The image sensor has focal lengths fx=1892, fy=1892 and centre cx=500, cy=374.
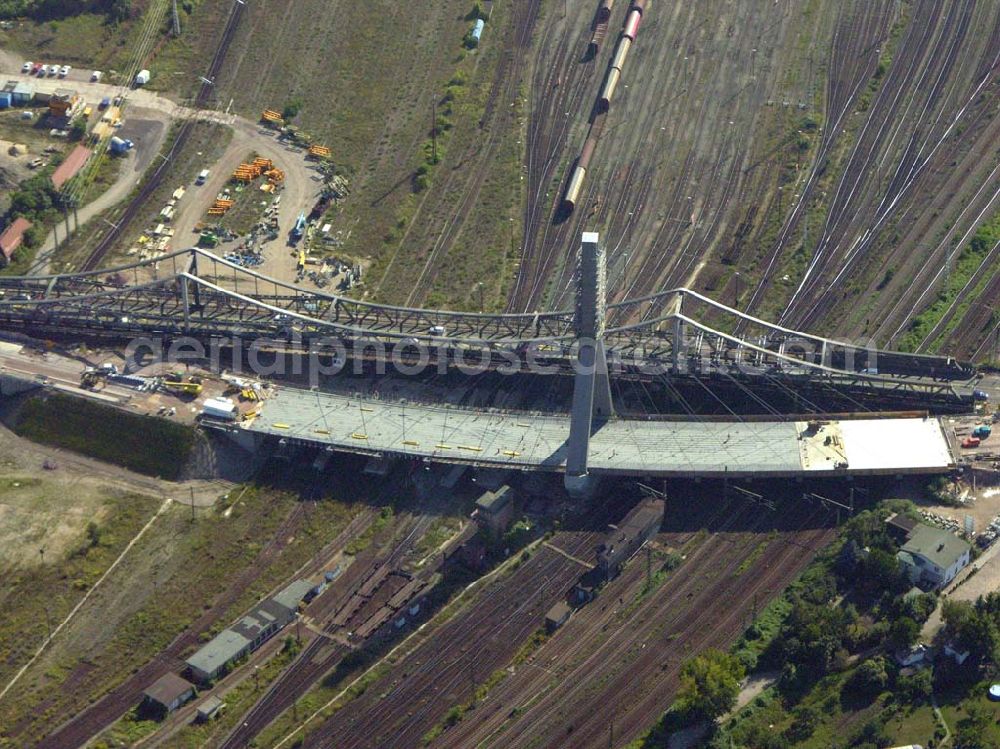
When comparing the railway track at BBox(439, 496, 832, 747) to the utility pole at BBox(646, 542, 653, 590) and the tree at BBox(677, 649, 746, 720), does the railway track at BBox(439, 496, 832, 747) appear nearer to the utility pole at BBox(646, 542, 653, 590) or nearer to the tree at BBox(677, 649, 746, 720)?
the utility pole at BBox(646, 542, 653, 590)

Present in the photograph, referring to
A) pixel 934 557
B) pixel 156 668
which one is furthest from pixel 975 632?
pixel 156 668

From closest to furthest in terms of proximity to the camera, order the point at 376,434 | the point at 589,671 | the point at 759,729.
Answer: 1. the point at 759,729
2. the point at 589,671
3. the point at 376,434

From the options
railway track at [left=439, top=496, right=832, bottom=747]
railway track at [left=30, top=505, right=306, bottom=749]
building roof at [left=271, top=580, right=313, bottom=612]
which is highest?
railway track at [left=439, top=496, right=832, bottom=747]

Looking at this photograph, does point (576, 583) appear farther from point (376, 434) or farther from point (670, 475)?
point (376, 434)

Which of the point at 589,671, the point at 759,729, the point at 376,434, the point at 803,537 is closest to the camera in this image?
the point at 759,729

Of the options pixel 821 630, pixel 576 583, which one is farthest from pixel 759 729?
pixel 576 583

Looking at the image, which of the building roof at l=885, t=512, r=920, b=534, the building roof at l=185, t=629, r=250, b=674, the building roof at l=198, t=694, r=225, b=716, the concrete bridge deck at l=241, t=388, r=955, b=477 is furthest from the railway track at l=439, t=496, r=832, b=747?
the building roof at l=185, t=629, r=250, b=674

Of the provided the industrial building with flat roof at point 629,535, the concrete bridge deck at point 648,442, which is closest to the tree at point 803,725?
the industrial building with flat roof at point 629,535
